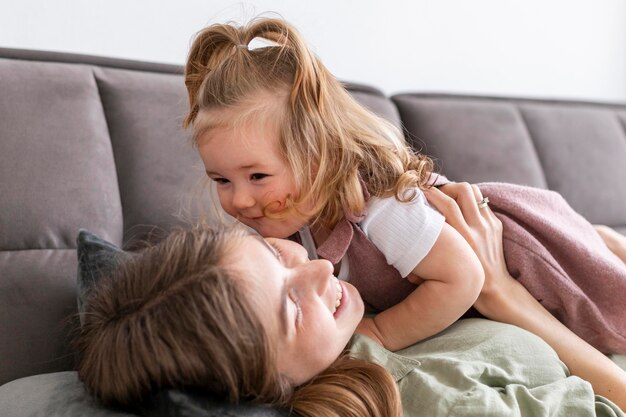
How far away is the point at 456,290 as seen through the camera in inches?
46.3

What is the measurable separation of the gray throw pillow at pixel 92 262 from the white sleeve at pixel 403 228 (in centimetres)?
42

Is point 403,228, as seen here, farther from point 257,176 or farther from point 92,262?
point 92,262

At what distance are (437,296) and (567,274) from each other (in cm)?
36

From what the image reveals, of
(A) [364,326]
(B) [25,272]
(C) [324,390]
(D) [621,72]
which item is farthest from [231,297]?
(D) [621,72]

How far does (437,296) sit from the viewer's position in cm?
118

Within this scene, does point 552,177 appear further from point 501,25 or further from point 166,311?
point 166,311

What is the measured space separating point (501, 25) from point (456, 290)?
1.62 m

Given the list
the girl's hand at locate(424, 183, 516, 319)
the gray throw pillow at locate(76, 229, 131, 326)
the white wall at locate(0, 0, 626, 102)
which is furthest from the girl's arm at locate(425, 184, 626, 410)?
the white wall at locate(0, 0, 626, 102)

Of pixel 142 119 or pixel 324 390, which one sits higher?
pixel 142 119

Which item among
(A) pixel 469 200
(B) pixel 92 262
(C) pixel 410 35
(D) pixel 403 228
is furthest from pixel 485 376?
(C) pixel 410 35

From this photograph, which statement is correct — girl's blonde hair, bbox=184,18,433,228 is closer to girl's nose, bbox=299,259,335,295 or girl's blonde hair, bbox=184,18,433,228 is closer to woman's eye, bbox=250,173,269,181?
woman's eye, bbox=250,173,269,181

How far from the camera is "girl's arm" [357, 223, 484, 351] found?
118cm

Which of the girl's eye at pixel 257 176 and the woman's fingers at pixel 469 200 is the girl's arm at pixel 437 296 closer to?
the woman's fingers at pixel 469 200

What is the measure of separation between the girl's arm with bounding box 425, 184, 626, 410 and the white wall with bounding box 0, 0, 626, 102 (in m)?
0.76
